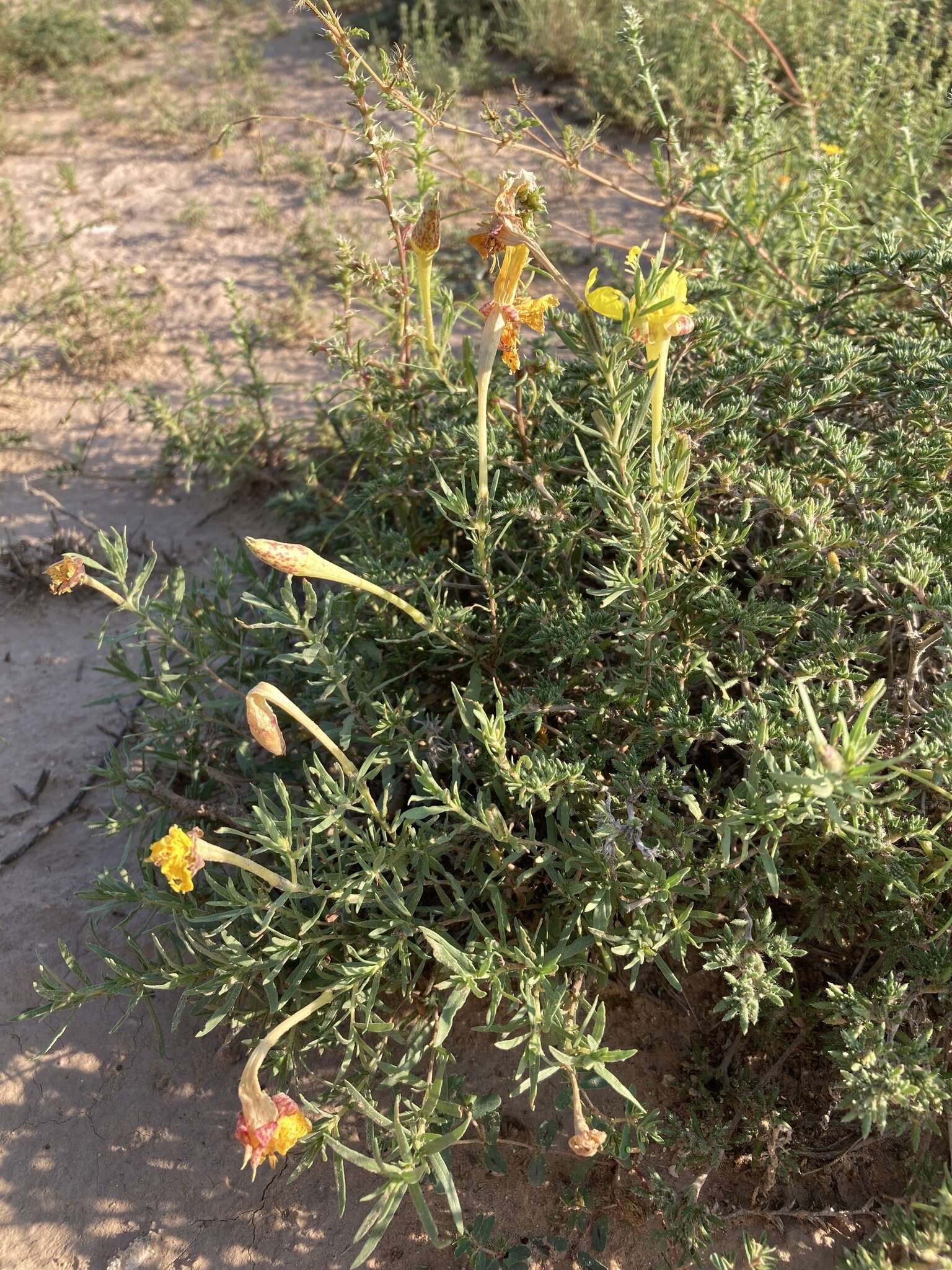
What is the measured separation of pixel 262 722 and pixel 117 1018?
3.70ft

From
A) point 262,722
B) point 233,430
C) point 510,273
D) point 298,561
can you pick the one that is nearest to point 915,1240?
point 262,722

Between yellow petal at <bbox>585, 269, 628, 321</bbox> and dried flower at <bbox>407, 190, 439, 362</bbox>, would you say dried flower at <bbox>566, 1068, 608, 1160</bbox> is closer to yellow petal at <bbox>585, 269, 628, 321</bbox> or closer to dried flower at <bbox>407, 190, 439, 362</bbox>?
yellow petal at <bbox>585, 269, 628, 321</bbox>

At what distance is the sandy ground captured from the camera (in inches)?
79.2

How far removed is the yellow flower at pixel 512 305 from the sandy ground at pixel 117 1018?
134 centimetres

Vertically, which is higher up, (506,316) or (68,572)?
(506,316)

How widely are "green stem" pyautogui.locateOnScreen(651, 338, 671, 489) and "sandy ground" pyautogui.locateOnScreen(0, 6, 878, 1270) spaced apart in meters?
1.19

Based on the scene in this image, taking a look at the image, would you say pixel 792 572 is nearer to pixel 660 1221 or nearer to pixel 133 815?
pixel 660 1221

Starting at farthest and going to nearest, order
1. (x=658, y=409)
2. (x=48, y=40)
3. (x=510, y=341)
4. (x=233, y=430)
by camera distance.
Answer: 1. (x=48, y=40)
2. (x=233, y=430)
3. (x=510, y=341)
4. (x=658, y=409)

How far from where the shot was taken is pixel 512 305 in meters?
1.78

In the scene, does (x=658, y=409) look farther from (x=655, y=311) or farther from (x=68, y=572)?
(x=68, y=572)

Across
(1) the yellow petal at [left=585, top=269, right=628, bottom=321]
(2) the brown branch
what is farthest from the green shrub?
(2) the brown branch

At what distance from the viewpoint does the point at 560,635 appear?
6.58 feet

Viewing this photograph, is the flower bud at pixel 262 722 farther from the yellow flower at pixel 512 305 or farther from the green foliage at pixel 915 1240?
the green foliage at pixel 915 1240

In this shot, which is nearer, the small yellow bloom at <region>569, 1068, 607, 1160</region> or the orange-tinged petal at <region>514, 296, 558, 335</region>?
the small yellow bloom at <region>569, 1068, 607, 1160</region>
